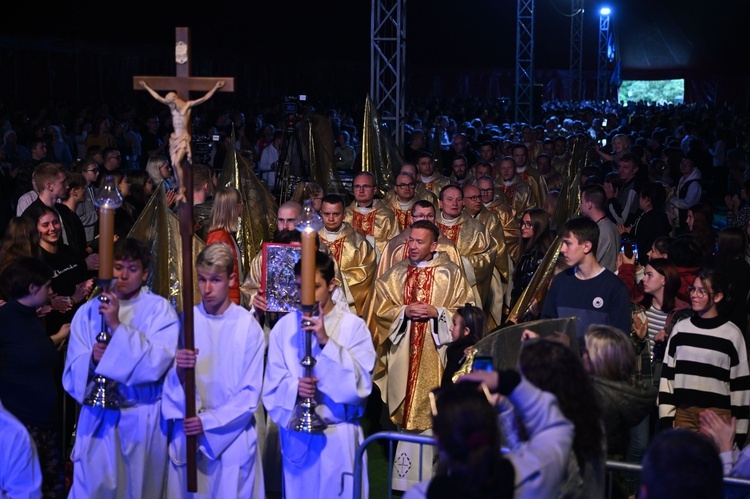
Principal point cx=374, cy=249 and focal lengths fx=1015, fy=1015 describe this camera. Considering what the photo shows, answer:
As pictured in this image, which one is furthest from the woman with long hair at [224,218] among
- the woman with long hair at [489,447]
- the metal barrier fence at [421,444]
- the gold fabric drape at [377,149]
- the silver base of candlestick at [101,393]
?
the gold fabric drape at [377,149]

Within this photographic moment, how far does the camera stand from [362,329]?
586 centimetres

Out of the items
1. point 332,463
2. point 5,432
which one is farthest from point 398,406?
point 5,432

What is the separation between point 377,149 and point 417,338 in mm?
7742

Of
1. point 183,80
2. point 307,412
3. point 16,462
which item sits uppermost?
point 183,80

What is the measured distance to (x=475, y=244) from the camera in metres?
9.98

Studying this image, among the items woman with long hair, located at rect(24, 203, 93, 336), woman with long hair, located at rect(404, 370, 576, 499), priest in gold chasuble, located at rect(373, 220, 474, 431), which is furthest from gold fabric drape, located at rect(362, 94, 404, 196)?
woman with long hair, located at rect(404, 370, 576, 499)

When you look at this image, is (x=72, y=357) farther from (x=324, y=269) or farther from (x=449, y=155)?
(x=449, y=155)

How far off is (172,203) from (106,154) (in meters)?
1.89

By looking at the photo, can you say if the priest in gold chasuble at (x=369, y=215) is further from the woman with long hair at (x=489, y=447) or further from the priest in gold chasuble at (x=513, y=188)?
the woman with long hair at (x=489, y=447)

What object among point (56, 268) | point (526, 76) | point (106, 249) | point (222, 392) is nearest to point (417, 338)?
point (222, 392)

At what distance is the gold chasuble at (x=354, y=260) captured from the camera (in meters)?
9.05

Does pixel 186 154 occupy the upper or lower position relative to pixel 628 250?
upper

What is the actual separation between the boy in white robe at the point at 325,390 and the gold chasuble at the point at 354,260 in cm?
296

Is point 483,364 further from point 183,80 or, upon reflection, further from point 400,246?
point 400,246
